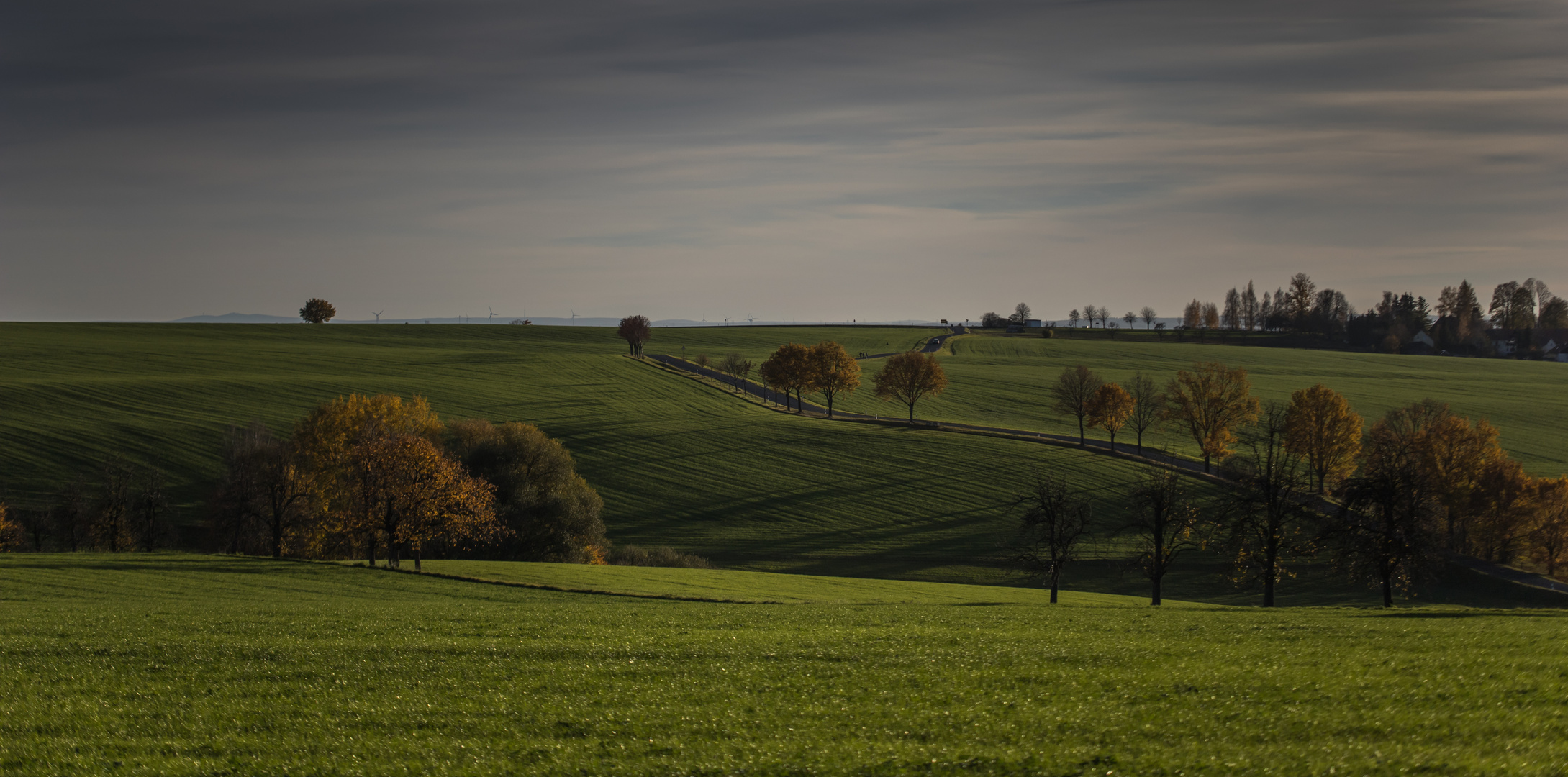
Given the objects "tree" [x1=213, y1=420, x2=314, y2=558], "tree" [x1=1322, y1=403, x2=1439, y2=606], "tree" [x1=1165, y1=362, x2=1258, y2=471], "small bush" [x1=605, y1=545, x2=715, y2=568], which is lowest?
"small bush" [x1=605, y1=545, x2=715, y2=568]

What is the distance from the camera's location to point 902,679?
16.2 meters

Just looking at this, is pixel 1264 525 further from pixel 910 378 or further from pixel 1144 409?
pixel 910 378

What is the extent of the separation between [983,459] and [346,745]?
79154 millimetres

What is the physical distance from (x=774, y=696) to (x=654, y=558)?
48.0m

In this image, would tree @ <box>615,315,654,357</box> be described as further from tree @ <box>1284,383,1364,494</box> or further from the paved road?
tree @ <box>1284,383,1364,494</box>

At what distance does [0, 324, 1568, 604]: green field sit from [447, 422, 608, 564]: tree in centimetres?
636

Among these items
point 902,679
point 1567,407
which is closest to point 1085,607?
point 902,679

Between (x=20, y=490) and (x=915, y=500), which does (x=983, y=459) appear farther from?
(x=20, y=490)

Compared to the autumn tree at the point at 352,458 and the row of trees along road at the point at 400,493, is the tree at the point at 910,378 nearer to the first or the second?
the row of trees along road at the point at 400,493

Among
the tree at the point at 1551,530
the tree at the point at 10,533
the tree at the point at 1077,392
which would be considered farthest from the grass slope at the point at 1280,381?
the tree at the point at 10,533

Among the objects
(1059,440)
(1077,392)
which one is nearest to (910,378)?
(1077,392)

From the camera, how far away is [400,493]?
156ft

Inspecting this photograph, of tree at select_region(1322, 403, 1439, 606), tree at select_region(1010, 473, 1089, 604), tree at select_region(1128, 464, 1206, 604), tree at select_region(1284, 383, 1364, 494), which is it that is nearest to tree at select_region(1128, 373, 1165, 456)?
tree at select_region(1284, 383, 1364, 494)

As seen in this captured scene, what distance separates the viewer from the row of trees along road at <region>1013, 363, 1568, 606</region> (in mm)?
44438
